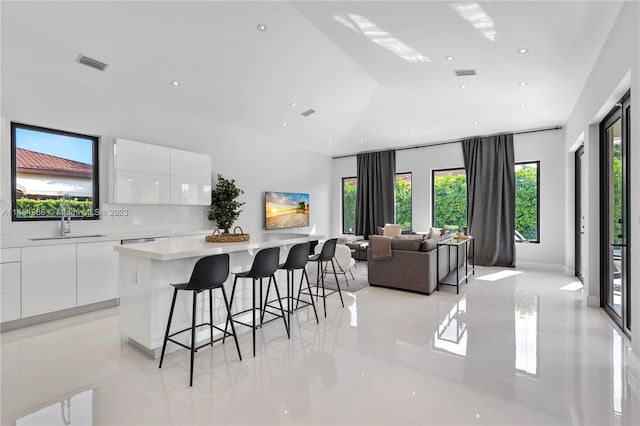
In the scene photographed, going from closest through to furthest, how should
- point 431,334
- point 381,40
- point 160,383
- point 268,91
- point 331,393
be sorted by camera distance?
point 331,393, point 160,383, point 431,334, point 381,40, point 268,91

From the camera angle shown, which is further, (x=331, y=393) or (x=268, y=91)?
(x=268, y=91)

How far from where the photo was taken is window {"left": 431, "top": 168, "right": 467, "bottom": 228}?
7.74 metres

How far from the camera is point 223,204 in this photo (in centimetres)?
583

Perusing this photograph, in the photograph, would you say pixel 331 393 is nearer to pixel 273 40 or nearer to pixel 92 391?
pixel 92 391

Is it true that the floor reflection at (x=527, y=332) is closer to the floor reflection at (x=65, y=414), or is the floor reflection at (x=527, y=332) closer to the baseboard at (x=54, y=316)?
the floor reflection at (x=65, y=414)

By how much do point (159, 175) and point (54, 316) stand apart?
7.25 feet

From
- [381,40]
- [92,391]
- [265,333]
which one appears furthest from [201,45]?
[92,391]

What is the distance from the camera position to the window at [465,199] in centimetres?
696

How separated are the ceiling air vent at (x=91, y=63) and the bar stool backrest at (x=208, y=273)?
A: 3222mm

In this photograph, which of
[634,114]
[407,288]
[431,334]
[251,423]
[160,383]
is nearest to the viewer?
[251,423]

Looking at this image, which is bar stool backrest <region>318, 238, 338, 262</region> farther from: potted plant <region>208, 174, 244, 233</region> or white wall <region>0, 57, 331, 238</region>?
white wall <region>0, 57, 331, 238</region>

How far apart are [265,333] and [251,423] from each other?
1.42 metres

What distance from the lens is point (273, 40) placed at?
167 inches

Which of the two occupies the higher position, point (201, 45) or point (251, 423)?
point (201, 45)
